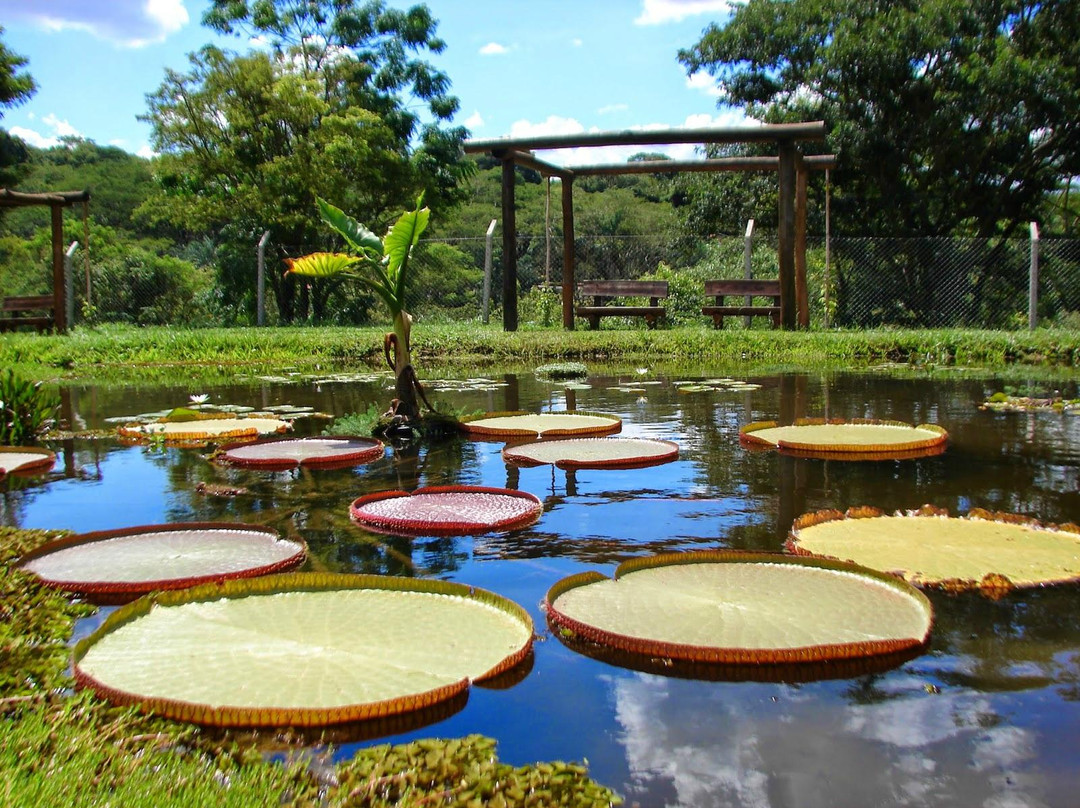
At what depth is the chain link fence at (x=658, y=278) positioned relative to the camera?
14656 millimetres

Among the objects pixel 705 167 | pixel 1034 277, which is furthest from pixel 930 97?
pixel 705 167

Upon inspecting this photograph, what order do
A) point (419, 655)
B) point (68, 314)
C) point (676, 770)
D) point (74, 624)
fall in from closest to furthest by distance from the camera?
1. point (676, 770)
2. point (419, 655)
3. point (74, 624)
4. point (68, 314)

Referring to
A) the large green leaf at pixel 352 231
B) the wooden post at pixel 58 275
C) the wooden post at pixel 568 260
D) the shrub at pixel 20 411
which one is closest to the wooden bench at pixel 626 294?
the wooden post at pixel 568 260

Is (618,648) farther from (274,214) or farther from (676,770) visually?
(274,214)

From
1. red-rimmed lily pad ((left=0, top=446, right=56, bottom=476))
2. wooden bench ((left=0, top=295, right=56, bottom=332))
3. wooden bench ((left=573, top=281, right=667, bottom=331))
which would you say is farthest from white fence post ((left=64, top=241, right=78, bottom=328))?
red-rimmed lily pad ((left=0, top=446, right=56, bottom=476))

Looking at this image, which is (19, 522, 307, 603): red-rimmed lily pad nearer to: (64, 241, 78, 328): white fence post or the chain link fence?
the chain link fence

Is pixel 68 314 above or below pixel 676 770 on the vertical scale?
above

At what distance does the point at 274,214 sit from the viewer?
57.2ft

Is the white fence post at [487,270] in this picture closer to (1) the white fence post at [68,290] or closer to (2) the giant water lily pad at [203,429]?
(1) the white fence post at [68,290]

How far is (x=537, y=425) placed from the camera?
5.25 meters

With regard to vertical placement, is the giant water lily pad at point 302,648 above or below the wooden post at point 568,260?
below

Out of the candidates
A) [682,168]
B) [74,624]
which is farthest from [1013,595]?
[682,168]

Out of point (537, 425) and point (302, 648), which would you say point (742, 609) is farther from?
point (537, 425)

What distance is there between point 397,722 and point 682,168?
11.2 m
